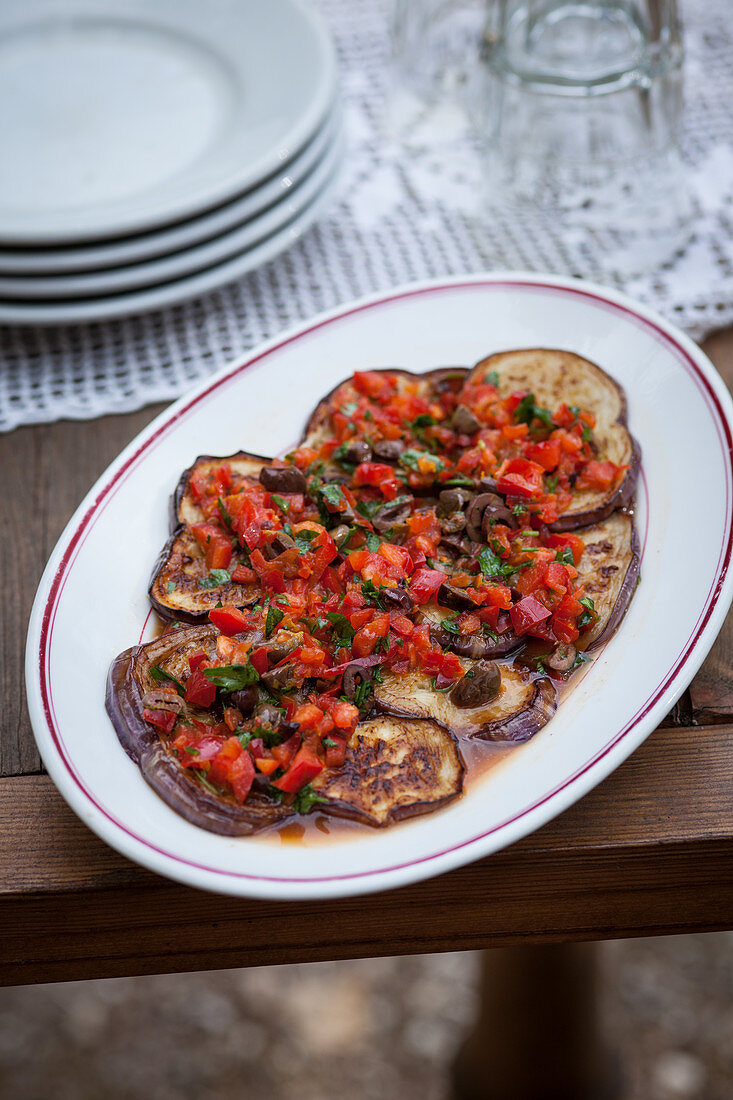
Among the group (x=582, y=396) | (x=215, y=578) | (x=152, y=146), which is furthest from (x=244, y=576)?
(x=152, y=146)

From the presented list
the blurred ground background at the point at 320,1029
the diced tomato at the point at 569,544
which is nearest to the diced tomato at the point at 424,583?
the diced tomato at the point at 569,544

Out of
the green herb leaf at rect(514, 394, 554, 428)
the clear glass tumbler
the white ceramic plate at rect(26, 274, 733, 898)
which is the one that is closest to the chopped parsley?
the white ceramic plate at rect(26, 274, 733, 898)

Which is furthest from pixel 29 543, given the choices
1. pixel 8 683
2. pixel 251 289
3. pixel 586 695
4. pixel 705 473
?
pixel 705 473

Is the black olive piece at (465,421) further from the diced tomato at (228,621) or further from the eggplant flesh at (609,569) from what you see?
the diced tomato at (228,621)

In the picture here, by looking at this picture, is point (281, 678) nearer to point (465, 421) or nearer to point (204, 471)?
point (204, 471)

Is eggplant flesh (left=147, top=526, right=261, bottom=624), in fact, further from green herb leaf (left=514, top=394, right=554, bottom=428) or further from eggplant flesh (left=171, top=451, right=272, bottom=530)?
green herb leaf (left=514, top=394, right=554, bottom=428)

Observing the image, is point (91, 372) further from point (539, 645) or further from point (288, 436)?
point (539, 645)

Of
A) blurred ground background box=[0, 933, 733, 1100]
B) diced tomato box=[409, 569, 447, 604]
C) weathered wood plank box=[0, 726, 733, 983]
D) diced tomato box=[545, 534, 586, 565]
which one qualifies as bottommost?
blurred ground background box=[0, 933, 733, 1100]
